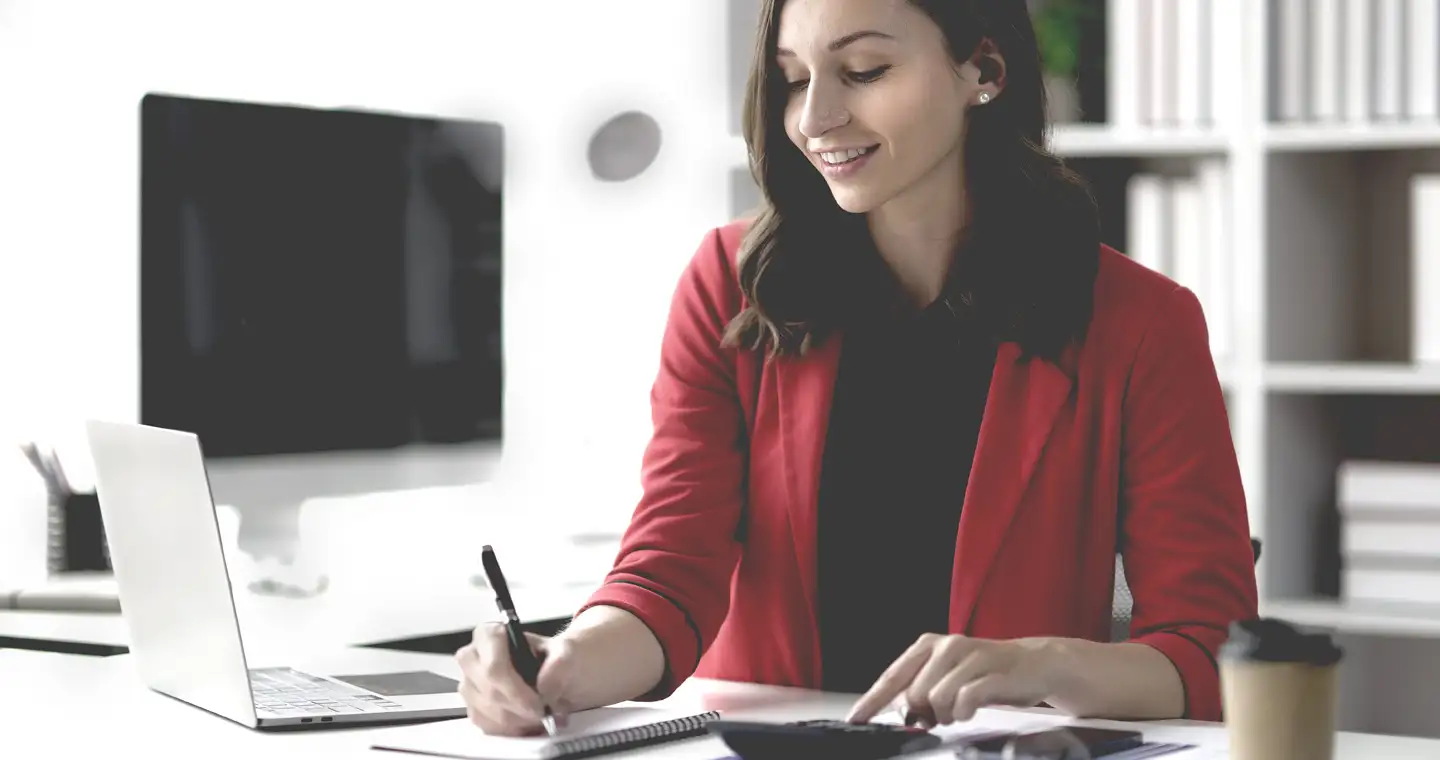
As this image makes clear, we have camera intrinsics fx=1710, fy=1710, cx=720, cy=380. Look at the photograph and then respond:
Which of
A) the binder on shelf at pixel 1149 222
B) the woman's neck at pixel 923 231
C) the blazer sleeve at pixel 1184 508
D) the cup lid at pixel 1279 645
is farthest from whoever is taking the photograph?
the binder on shelf at pixel 1149 222

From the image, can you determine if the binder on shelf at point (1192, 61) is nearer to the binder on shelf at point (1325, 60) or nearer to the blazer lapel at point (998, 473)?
the binder on shelf at point (1325, 60)

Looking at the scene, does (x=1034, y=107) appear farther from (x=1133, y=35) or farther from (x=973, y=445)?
(x=1133, y=35)

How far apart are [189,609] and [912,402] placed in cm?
68

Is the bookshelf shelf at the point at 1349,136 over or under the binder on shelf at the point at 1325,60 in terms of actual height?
under

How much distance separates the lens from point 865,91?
1.53 meters

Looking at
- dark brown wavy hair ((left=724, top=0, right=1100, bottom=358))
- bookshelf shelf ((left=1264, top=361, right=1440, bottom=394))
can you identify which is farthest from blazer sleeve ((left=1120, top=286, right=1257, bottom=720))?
bookshelf shelf ((left=1264, top=361, right=1440, bottom=394))

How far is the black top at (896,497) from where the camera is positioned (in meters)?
1.59

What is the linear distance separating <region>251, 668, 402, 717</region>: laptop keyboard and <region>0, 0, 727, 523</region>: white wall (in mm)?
1219

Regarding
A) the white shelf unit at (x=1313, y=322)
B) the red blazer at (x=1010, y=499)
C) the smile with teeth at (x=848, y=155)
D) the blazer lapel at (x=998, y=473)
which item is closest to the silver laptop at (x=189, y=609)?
the red blazer at (x=1010, y=499)

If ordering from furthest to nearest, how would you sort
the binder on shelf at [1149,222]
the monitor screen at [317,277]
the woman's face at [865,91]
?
the binder on shelf at [1149,222]
the monitor screen at [317,277]
the woman's face at [865,91]

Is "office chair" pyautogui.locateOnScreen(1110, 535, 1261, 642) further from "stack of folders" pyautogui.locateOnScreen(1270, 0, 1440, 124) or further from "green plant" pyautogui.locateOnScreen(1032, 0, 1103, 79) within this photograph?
"green plant" pyautogui.locateOnScreen(1032, 0, 1103, 79)

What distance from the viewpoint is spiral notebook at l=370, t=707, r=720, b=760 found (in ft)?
3.77

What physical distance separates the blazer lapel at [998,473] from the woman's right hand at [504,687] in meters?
0.42

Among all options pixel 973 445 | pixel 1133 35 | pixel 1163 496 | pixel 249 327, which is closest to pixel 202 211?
pixel 249 327
